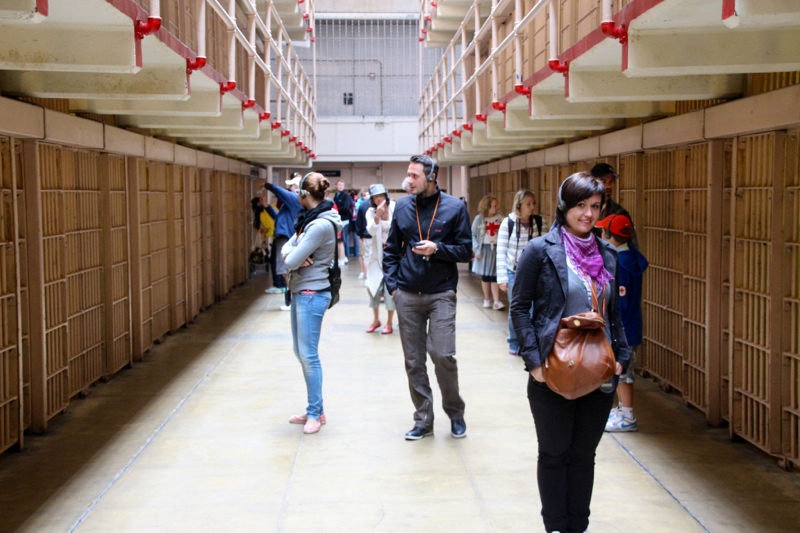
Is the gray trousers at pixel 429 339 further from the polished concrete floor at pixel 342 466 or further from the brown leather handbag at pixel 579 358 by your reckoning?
the brown leather handbag at pixel 579 358

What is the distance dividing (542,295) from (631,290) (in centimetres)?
225

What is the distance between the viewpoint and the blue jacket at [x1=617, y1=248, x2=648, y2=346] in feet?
19.1

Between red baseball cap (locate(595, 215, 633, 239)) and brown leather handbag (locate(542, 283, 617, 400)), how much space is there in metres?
2.31

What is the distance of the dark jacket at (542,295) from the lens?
3.71 m

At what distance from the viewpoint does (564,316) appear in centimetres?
372

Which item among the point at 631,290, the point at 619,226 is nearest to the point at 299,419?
the point at 631,290

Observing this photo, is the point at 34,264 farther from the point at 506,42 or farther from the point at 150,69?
the point at 506,42

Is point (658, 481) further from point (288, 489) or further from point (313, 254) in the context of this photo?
point (313, 254)

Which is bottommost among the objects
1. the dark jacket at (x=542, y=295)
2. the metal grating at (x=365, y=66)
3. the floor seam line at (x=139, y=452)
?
the floor seam line at (x=139, y=452)

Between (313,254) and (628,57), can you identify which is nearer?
(628,57)

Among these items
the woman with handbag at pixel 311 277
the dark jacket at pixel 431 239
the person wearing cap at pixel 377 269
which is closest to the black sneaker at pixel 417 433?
the woman with handbag at pixel 311 277

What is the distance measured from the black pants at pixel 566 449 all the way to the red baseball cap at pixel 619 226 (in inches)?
89.3

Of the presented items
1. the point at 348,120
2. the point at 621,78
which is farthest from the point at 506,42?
the point at 348,120

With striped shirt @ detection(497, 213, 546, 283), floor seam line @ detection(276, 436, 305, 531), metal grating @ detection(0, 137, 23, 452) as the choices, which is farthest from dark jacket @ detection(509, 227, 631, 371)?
striped shirt @ detection(497, 213, 546, 283)
